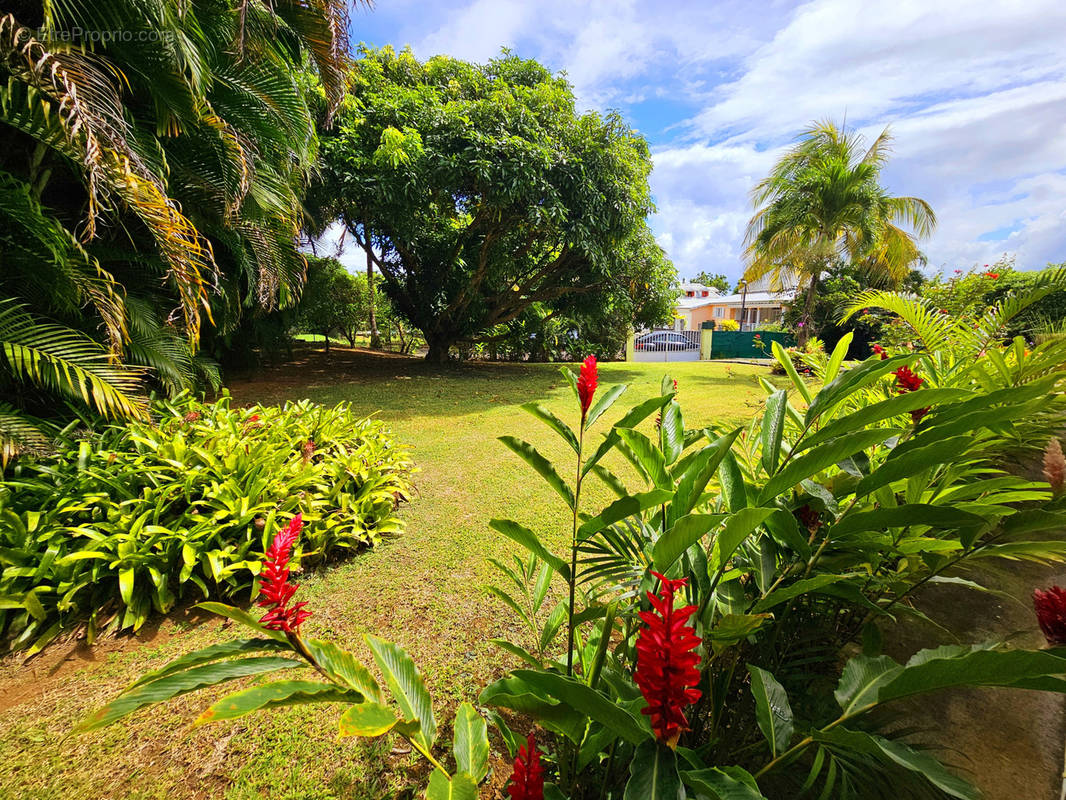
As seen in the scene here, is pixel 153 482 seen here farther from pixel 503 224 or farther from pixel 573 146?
pixel 573 146

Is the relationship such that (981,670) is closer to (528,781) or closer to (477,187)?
(528,781)

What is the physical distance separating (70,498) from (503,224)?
7898mm

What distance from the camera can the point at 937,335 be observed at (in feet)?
7.61

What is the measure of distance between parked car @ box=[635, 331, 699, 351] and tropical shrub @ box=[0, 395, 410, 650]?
18194 mm

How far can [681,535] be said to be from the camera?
0.63m

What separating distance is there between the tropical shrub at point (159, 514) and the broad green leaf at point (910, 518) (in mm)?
2474

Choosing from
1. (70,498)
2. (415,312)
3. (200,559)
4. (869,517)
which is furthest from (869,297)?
(415,312)

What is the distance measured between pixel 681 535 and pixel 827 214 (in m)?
12.7

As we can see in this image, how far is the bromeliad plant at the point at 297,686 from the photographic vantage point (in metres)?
0.49

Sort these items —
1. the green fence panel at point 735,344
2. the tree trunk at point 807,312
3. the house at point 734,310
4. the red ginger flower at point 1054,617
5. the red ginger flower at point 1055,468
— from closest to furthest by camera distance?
the red ginger flower at point 1054,617 < the red ginger flower at point 1055,468 < the tree trunk at point 807,312 < the green fence panel at point 735,344 < the house at point 734,310

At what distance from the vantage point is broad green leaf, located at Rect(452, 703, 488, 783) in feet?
2.52

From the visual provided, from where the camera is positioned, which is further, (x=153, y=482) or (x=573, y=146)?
(x=573, y=146)

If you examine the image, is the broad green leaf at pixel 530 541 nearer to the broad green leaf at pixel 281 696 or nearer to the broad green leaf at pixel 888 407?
the broad green leaf at pixel 281 696

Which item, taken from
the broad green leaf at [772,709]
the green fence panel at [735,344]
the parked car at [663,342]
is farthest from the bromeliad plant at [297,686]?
the parked car at [663,342]
